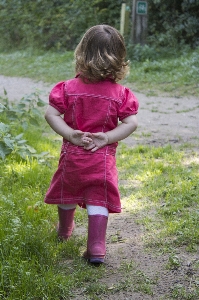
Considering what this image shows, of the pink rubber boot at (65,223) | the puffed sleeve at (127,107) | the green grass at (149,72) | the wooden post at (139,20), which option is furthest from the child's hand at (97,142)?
the wooden post at (139,20)

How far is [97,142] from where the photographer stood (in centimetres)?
288

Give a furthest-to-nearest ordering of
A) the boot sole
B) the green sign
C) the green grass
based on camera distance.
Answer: the green sign, the green grass, the boot sole

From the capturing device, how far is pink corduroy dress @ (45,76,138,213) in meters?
2.89

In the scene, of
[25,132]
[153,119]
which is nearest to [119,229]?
[25,132]

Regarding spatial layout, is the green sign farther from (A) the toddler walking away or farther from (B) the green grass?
(A) the toddler walking away

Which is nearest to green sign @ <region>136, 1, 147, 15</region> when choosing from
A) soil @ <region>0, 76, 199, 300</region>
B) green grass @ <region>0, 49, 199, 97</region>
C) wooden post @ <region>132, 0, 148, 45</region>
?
wooden post @ <region>132, 0, 148, 45</region>

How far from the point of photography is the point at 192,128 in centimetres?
645

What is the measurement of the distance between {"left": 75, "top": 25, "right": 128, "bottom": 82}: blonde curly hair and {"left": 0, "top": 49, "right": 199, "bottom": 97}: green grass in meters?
5.83

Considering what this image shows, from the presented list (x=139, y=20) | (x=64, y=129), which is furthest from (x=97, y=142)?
(x=139, y=20)

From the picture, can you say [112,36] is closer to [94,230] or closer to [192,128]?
[94,230]

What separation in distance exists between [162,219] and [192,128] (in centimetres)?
310

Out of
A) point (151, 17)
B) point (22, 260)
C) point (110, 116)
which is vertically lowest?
point (151, 17)

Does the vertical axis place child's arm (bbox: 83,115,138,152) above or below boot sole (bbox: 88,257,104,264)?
above

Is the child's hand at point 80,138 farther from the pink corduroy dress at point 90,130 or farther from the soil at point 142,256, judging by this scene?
the soil at point 142,256
